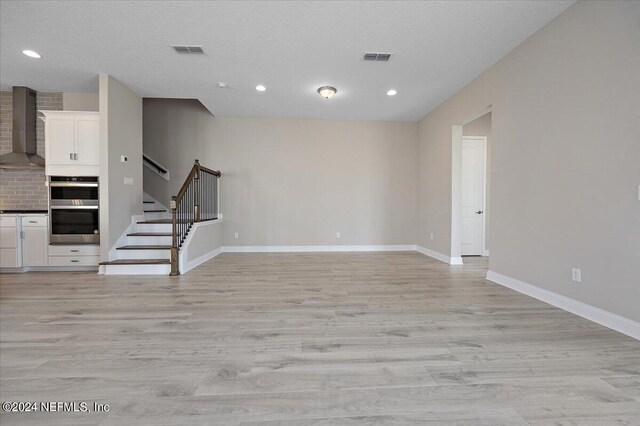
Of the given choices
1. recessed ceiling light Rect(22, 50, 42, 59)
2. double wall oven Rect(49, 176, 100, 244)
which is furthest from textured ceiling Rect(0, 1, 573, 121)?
double wall oven Rect(49, 176, 100, 244)

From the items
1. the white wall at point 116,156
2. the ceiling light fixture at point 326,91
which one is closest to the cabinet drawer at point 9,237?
the white wall at point 116,156

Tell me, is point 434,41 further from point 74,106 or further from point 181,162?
point 74,106

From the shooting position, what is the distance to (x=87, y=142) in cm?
465

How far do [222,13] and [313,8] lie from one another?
949 mm

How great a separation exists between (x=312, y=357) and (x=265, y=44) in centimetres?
350

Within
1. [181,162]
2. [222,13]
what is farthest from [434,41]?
[181,162]

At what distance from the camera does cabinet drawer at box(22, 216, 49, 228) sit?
465 centimetres

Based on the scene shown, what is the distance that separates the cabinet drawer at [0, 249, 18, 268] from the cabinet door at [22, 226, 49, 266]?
0.30 ft

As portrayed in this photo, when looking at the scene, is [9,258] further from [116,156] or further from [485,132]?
[485,132]

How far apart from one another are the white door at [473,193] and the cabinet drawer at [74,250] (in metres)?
6.86

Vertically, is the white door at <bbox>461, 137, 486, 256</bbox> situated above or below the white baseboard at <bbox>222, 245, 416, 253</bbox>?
above

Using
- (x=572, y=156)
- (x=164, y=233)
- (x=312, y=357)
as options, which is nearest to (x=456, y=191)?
(x=572, y=156)

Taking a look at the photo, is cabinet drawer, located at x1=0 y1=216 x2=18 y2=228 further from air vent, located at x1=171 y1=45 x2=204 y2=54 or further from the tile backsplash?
air vent, located at x1=171 y1=45 x2=204 y2=54

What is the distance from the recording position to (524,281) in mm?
3510
